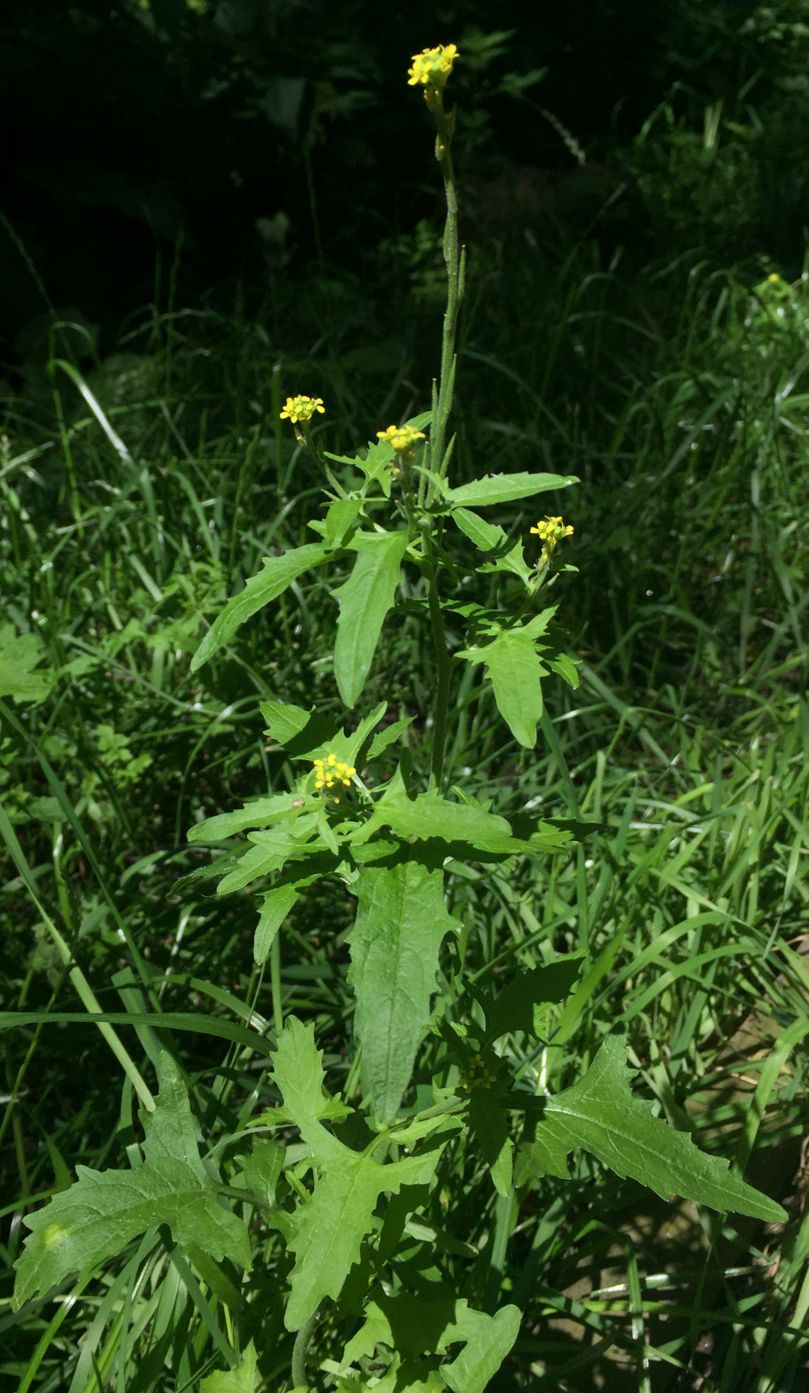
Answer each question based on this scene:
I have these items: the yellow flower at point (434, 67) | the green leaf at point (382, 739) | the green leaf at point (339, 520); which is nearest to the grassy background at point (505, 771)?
the green leaf at point (382, 739)

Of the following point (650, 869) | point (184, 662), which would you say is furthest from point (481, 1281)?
point (184, 662)

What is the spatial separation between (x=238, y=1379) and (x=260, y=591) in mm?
914

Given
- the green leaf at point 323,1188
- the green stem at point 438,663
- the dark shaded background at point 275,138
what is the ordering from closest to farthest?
the green leaf at point 323,1188, the green stem at point 438,663, the dark shaded background at point 275,138

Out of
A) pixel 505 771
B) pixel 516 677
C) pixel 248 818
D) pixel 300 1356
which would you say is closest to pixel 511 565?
pixel 516 677

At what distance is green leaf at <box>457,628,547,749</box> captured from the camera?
1.23 metres

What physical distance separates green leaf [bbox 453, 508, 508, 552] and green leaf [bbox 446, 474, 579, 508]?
0.04 feet

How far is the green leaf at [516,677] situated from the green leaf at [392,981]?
18 cm

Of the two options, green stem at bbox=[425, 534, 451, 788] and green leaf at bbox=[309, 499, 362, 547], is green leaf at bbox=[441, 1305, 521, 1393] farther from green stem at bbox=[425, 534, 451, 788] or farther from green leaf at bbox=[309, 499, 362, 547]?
green leaf at bbox=[309, 499, 362, 547]

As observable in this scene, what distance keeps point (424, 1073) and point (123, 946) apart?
61 centimetres

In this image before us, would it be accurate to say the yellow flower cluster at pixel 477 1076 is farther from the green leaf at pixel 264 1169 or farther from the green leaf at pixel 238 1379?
the green leaf at pixel 238 1379

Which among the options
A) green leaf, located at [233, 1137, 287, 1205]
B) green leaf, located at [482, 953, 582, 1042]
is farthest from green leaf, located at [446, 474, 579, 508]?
green leaf, located at [233, 1137, 287, 1205]

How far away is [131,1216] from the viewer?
137cm

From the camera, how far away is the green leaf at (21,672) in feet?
7.38

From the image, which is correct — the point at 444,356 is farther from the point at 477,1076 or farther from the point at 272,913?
the point at 477,1076
